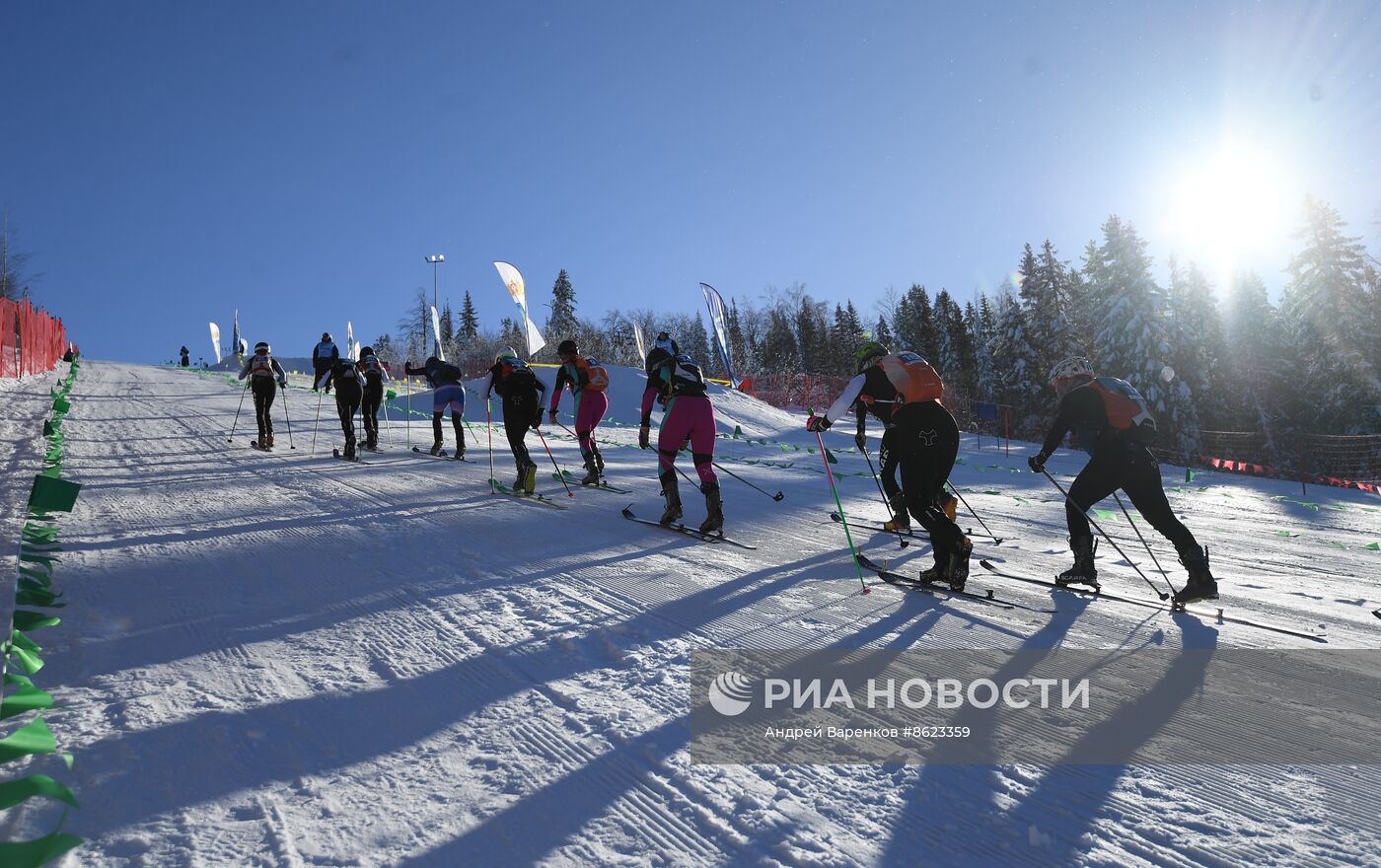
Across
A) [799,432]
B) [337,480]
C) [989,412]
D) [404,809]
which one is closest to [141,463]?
[337,480]

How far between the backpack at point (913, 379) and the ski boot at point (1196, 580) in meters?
2.03

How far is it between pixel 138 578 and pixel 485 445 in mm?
11387

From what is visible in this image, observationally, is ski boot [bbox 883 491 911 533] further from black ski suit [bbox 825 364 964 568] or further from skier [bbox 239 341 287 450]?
skier [bbox 239 341 287 450]

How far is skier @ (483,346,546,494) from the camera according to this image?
9805 mm

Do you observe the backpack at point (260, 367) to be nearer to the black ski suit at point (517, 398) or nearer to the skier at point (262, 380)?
the skier at point (262, 380)

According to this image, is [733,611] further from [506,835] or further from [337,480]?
[337,480]

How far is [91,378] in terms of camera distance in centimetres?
2689

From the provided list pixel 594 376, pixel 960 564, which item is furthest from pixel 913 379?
pixel 594 376

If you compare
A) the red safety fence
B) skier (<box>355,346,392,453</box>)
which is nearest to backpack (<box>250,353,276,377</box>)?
skier (<box>355,346,392,453</box>)

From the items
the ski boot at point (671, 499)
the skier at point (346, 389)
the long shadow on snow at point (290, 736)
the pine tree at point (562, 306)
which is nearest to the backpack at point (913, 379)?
the ski boot at point (671, 499)

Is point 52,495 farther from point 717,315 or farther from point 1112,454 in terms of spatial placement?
point 717,315

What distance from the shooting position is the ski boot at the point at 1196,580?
5121 mm

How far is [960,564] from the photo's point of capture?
213 inches

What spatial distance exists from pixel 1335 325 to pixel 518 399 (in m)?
40.3
